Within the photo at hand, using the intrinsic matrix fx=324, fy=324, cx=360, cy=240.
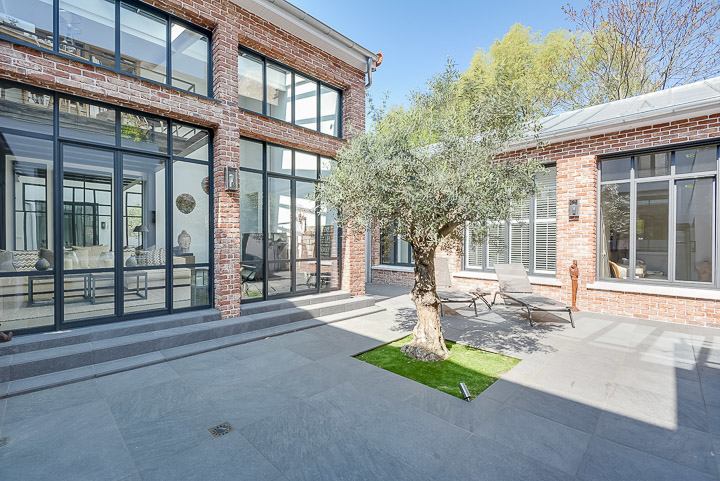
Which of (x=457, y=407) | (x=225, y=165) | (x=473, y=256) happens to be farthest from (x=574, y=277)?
(x=225, y=165)

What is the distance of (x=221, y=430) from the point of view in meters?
2.62

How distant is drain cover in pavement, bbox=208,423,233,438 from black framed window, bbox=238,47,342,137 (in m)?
→ 4.95

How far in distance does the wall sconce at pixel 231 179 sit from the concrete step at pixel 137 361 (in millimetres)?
2291


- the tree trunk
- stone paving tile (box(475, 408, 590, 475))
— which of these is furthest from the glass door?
stone paving tile (box(475, 408, 590, 475))

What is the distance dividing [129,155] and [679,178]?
9.16 m

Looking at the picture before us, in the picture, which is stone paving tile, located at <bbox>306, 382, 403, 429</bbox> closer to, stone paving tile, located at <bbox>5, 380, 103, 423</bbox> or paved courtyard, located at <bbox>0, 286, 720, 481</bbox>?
paved courtyard, located at <bbox>0, 286, 720, 481</bbox>

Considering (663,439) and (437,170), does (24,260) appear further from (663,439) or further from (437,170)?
(663,439)

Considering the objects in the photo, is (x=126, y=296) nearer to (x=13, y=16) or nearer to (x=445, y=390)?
(x=13, y=16)

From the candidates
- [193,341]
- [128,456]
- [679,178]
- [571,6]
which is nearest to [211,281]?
[193,341]

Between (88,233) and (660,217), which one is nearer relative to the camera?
(88,233)

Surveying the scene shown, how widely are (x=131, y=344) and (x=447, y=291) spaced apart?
5.52 meters

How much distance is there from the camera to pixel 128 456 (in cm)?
232

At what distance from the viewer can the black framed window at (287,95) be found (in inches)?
226

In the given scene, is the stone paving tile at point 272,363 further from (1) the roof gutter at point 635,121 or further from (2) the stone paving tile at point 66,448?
(1) the roof gutter at point 635,121
